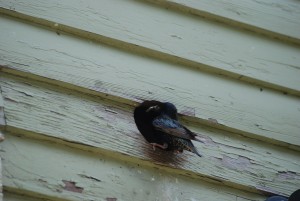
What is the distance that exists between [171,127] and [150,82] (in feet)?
0.79

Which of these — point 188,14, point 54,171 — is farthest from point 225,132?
point 54,171

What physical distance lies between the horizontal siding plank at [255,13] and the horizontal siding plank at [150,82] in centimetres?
32

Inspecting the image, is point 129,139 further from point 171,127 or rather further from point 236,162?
point 236,162

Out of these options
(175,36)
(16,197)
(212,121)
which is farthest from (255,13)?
(16,197)

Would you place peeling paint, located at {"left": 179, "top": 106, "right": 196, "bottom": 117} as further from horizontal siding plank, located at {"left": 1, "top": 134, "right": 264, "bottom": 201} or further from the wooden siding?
horizontal siding plank, located at {"left": 1, "top": 134, "right": 264, "bottom": 201}

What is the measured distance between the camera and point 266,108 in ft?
7.54

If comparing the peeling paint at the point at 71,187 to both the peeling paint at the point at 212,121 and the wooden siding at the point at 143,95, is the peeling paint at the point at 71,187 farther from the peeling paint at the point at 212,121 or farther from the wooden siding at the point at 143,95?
the peeling paint at the point at 212,121

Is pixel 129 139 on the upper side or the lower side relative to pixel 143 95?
lower

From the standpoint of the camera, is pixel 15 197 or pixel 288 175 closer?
pixel 15 197

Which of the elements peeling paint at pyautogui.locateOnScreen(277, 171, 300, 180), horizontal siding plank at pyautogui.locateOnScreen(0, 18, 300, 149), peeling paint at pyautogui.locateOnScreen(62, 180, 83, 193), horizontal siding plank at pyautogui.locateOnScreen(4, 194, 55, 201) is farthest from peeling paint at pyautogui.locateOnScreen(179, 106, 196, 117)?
horizontal siding plank at pyautogui.locateOnScreen(4, 194, 55, 201)

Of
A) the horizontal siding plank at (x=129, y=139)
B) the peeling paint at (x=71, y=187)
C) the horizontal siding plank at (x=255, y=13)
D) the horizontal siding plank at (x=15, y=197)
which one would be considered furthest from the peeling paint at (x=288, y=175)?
the horizontal siding plank at (x=15, y=197)

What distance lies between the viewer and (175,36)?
2.30m

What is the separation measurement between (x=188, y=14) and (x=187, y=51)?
21cm

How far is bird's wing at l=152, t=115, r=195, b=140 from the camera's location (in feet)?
6.55
